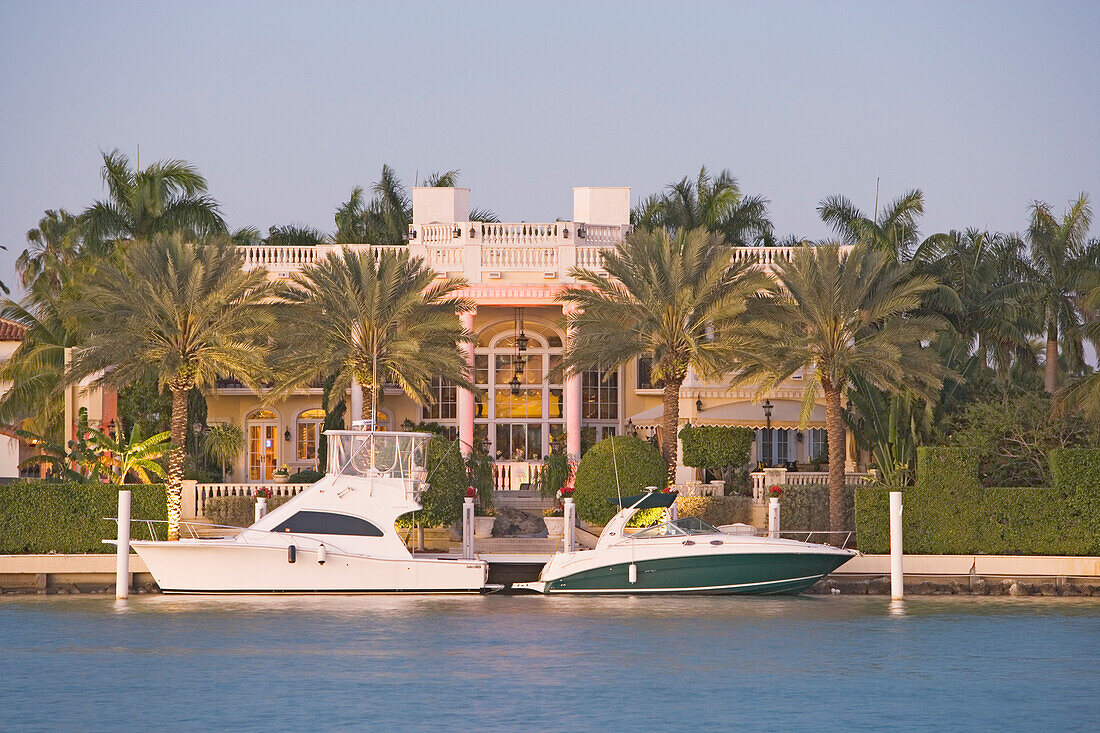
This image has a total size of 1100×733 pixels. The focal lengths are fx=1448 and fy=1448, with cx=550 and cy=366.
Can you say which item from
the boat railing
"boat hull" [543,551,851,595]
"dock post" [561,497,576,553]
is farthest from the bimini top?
A: the boat railing

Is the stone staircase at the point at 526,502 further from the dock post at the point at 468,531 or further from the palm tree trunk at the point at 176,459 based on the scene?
the palm tree trunk at the point at 176,459

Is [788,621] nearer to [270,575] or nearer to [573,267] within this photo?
[270,575]

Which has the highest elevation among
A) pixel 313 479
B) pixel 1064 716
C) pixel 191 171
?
pixel 191 171

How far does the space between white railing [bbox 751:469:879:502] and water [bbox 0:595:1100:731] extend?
5841mm

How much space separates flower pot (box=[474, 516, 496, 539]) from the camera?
35688 millimetres

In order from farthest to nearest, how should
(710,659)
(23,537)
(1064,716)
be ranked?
(23,537), (710,659), (1064,716)

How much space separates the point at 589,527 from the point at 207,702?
15687mm

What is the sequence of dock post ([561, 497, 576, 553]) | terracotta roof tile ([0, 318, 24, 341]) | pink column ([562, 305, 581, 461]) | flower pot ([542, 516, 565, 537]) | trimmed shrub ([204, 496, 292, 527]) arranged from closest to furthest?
dock post ([561, 497, 576, 553]) → flower pot ([542, 516, 565, 537]) → trimmed shrub ([204, 496, 292, 527]) → pink column ([562, 305, 581, 461]) → terracotta roof tile ([0, 318, 24, 341])

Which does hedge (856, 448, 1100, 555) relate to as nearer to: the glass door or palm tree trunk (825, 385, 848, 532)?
palm tree trunk (825, 385, 848, 532)

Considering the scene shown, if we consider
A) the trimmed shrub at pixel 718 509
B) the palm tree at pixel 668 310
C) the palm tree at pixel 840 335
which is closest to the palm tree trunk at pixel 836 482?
the palm tree at pixel 840 335

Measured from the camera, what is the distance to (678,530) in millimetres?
30750

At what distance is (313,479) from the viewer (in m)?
38.5

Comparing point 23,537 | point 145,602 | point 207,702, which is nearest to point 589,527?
point 145,602

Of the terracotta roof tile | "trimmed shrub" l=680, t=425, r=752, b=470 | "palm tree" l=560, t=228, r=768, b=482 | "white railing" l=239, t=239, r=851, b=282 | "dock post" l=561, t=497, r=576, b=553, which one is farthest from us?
the terracotta roof tile
